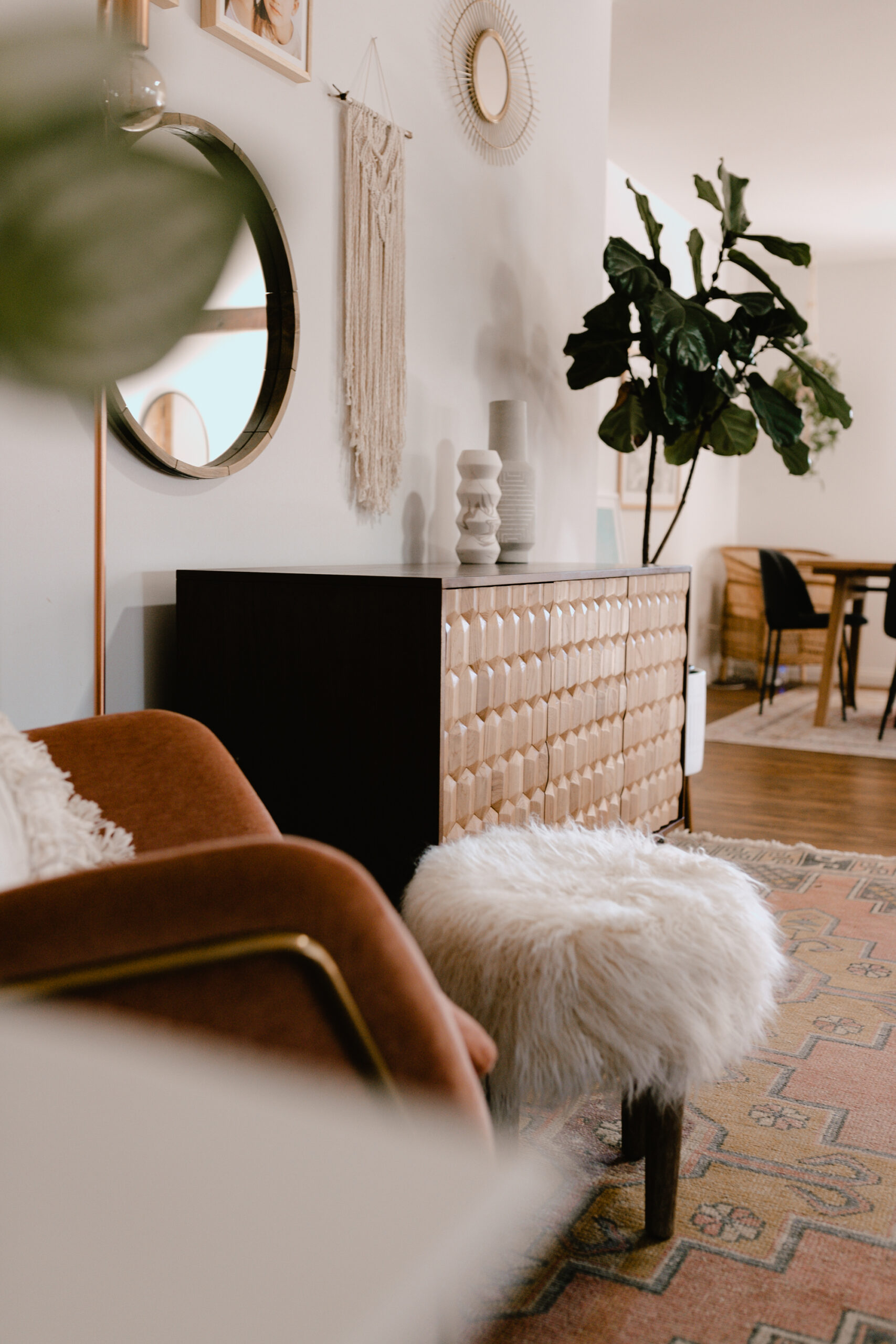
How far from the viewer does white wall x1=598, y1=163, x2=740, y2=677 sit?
586cm

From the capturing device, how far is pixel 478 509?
256 cm

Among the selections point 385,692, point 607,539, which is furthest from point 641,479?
point 385,692

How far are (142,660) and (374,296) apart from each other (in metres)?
1.05

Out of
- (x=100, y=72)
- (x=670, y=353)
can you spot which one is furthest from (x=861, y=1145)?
→ (x=670, y=353)

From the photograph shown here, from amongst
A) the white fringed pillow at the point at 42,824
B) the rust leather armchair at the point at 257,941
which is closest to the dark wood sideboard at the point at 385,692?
the white fringed pillow at the point at 42,824

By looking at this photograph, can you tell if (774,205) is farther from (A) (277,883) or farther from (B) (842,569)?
(A) (277,883)

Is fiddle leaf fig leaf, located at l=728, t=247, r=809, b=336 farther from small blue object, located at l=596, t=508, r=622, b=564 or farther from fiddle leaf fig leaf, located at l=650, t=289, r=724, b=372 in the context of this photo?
small blue object, located at l=596, t=508, r=622, b=564

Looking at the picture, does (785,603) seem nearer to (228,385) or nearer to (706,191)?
(706,191)

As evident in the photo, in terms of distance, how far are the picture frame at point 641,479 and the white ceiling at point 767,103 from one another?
1.48 m

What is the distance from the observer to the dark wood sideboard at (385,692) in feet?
5.92

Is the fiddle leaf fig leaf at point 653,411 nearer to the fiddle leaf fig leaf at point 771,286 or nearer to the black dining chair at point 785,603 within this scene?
the fiddle leaf fig leaf at point 771,286

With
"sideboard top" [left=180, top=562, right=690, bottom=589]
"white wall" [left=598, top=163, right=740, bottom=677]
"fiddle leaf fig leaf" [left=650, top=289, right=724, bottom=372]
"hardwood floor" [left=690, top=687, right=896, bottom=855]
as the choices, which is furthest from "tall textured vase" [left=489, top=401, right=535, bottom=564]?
"white wall" [left=598, top=163, right=740, bottom=677]

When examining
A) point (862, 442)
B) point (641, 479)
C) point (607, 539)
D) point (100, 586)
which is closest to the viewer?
point (100, 586)

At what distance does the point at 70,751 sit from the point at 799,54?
4.32 meters
